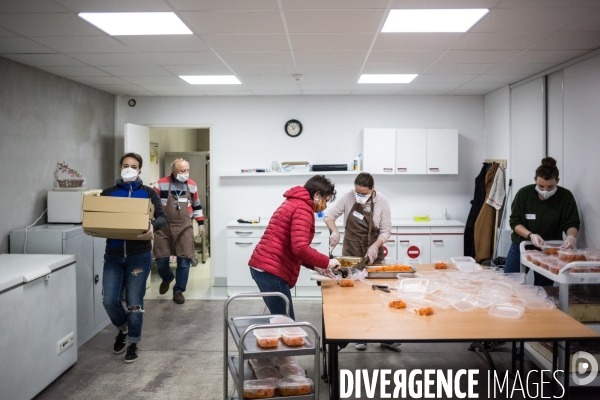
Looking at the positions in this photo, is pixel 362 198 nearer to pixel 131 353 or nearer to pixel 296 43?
pixel 296 43

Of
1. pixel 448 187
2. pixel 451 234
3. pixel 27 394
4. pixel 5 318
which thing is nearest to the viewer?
pixel 5 318

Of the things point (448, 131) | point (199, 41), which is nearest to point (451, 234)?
point (448, 131)

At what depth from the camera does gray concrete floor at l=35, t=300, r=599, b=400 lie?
3.50m

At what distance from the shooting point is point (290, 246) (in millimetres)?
3250

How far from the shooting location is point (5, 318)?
3.06 meters

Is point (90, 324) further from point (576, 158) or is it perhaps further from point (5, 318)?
point (576, 158)

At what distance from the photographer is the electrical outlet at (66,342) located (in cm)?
371

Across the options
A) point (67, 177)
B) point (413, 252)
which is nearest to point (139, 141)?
point (67, 177)

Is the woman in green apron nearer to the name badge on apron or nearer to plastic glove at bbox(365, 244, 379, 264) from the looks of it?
the name badge on apron

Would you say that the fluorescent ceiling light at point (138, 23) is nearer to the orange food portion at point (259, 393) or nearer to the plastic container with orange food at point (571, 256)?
the orange food portion at point (259, 393)

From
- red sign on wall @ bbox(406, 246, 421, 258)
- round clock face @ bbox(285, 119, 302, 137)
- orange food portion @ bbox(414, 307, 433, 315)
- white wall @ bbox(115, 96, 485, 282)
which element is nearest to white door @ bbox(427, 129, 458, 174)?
white wall @ bbox(115, 96, 485, 282)

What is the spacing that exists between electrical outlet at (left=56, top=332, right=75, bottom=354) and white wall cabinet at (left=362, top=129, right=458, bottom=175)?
3.90 meters

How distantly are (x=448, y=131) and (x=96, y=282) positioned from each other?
4506 millimetres

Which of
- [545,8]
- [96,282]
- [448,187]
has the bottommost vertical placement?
[96,282]
